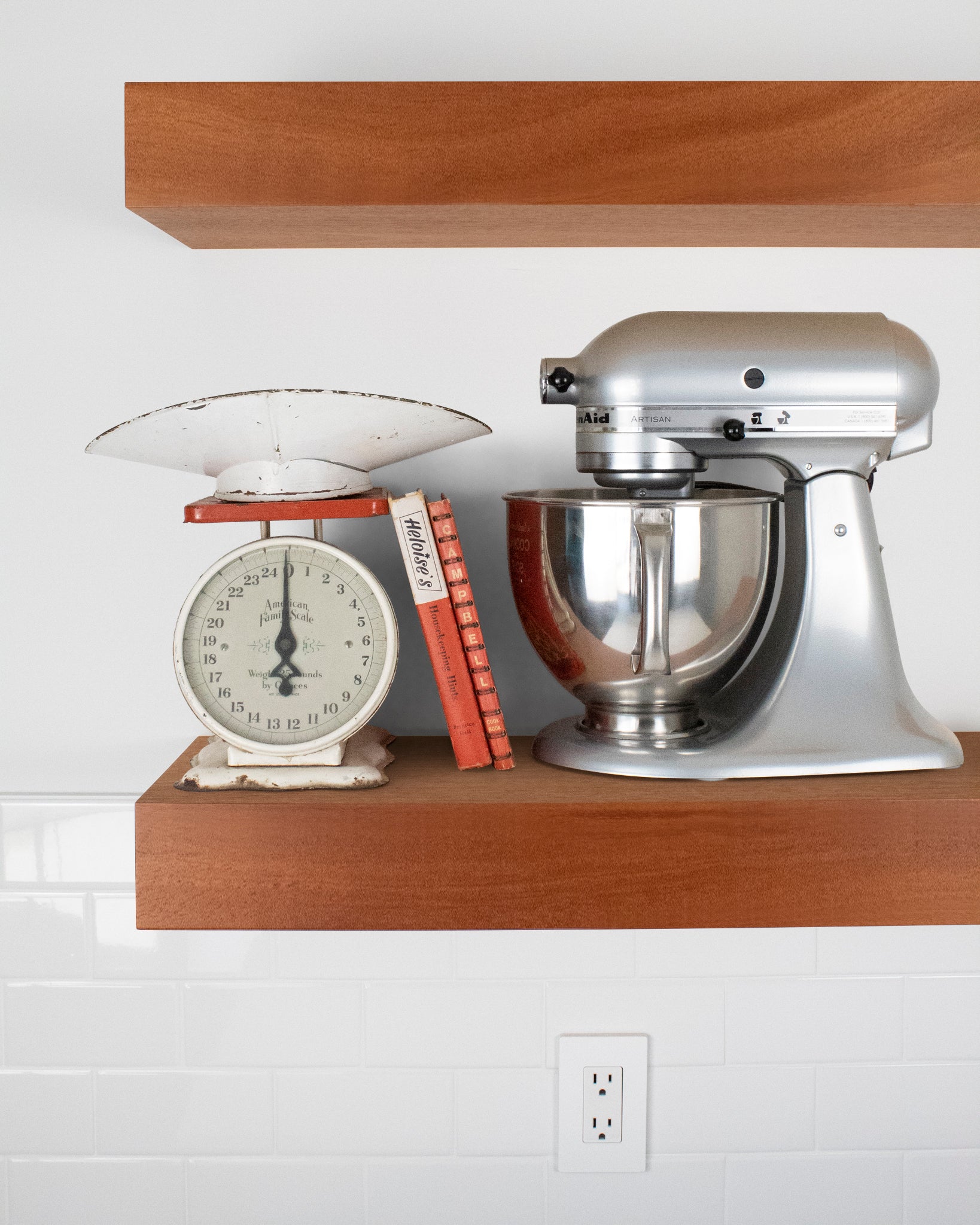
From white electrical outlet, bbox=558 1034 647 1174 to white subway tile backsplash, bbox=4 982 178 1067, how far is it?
44cm

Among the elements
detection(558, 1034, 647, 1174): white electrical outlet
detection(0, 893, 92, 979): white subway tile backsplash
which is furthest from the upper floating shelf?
detection(558, 1034, 647, 1174): white electrical outlet

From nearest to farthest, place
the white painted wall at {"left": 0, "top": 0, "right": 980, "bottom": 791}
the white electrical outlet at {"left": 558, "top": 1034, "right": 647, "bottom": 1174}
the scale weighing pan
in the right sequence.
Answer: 1. the scale weighing pan
2. the white painted wall at {"left": 0, "top": 0, "right": 980, "bottom": 791}
3. the white electrical outlet at {"left": 558, "top": 1034, "right": 647, "bottom": 1174}

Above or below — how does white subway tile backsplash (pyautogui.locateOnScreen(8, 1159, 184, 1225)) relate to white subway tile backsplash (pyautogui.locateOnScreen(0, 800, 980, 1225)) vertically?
below

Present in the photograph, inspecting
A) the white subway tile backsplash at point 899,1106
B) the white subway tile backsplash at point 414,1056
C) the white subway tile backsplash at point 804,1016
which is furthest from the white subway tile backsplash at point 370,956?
the white subway tile backsplash at point 899,1106

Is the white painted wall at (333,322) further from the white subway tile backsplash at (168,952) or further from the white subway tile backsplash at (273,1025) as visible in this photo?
the white subway tile backsplash at (273,1025)

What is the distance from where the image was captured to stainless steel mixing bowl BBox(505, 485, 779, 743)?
0.89m

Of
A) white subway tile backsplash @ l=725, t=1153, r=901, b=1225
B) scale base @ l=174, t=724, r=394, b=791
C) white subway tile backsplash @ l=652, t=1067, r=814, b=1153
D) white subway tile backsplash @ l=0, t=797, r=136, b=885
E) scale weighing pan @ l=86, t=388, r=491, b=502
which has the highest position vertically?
scale weighing pan @ l=86, t=388, r=491, b=502

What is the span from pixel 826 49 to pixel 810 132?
0.28 metres

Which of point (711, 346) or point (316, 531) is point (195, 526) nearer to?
point (316, 531)

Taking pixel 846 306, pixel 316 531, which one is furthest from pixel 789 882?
pixel 846 306

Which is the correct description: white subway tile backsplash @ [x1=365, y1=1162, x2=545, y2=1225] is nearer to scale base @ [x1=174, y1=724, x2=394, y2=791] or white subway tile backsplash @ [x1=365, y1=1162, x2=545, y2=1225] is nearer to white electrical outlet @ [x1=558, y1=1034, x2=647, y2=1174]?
white electrical outlet @ [x1=558, y1=1034, x2=647, y2=1174]

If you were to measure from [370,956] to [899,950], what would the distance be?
58 cm

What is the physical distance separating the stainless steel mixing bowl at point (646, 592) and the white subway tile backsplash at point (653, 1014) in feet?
1.28

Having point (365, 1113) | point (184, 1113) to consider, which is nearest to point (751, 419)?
point (365, 1113)
